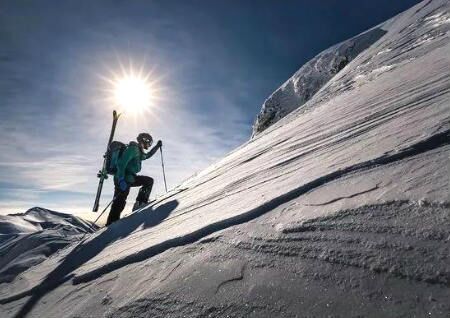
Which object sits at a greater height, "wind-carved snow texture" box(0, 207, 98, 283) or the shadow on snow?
"wind-carved snow texture" box(0, 207, 98, 283)

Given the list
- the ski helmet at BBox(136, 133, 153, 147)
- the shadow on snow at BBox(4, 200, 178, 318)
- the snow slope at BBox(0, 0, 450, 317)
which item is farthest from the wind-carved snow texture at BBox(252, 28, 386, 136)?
the snow slope at BBox(0, 0, 450, 317)

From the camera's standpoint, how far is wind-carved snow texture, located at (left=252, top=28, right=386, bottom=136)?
1168 inches

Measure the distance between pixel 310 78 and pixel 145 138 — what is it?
26329mm

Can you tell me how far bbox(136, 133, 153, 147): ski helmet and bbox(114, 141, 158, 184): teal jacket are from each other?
1.46 feet

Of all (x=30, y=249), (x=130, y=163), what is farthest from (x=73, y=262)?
(x=130, y=163)

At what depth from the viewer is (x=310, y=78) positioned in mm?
32094

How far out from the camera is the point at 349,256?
1.41 meters

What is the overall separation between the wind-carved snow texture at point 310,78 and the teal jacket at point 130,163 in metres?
22.4

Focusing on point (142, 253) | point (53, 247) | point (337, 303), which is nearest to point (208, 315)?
point (337, 303)

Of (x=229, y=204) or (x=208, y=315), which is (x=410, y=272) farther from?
(x=229, y=204)

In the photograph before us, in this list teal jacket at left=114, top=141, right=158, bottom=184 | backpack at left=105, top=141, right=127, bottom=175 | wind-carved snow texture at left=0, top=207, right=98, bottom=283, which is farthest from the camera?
backpack at left=105, top=141, right=127, bottom=175

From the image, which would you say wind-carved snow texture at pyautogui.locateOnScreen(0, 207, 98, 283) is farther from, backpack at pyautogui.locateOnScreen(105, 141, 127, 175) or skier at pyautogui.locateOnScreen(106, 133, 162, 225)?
backpack at pyautogui.locateOnScreen(105, 141, 127, 175)

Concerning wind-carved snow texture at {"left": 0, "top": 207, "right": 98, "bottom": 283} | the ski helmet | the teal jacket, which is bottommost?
wind-carved snow texture at {"left": 0, "top": 207, "right": 98, "bottom": 283}

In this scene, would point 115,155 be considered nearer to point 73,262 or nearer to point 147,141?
point 147,141
